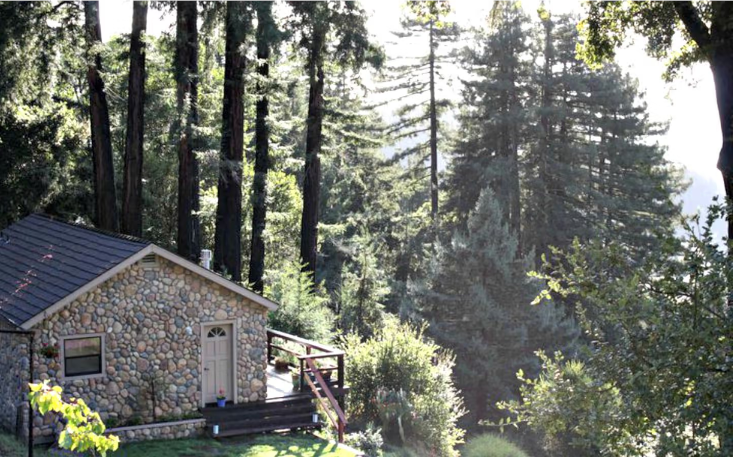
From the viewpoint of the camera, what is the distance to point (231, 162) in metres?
22.2

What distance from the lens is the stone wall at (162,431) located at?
1528cm

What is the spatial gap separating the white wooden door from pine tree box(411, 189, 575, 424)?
14.2 meters

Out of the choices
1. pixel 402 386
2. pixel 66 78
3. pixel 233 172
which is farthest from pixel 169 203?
pixel 402 386

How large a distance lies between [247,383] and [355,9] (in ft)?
38.9

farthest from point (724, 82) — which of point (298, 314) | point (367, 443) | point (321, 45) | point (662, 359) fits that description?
point (321, 45)

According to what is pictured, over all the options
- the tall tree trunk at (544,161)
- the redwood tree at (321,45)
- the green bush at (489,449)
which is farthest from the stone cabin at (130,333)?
the tall tree trunk at (544,161)

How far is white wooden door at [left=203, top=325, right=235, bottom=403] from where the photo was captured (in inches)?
654

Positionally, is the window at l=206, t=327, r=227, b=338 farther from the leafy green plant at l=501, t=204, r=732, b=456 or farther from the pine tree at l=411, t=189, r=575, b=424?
the pine tree at l=411, t=189, r=575, b=424

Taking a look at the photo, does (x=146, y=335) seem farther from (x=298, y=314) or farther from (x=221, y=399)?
(x=298, y=314)

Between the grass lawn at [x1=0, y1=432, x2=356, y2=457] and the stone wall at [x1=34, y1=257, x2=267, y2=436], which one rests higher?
the stone wall at [x1=34, y1=257, x2=267, y2=436]

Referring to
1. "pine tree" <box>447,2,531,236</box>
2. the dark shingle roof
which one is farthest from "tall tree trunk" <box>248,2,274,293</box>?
"pine tree" <box>447,2,531,236</box>

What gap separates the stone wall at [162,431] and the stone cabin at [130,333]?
0.28 meters

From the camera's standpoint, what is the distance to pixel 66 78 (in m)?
25.9

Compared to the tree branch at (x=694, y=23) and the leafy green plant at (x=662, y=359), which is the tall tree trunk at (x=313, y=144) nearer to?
the tree branch at (x=694, y=23)
